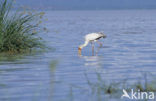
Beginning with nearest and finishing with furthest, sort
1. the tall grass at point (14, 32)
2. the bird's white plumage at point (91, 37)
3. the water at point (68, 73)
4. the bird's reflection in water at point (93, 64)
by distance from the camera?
the water at point (68, 73) < the bird's reflection in water at point (93, 64) < the tall grass at point (14, 32) < the bird's white plumage at point (91, 37)

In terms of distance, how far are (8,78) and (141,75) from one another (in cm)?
278

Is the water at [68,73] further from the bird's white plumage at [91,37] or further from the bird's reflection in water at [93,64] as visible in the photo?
the bird's white plumage at [91,37]

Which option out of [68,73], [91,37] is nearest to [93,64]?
[68,73]

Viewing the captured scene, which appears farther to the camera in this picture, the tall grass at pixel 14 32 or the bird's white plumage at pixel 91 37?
the bird's white plumage at pixel 91 37

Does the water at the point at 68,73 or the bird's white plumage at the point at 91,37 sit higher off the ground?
the bird's white plumage at the point at 91,37

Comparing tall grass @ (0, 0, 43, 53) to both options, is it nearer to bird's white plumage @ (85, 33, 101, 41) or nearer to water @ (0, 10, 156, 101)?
water @ (0, 10, 156, 101)

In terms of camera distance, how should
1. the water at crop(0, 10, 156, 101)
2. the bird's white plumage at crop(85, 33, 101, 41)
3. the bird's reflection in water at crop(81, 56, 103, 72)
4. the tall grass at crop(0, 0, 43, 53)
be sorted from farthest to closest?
the bird's white plumage at crop(85, 33, 101, 41)
the tall grass at crop(0, 0, 43, 53)
the bird's reflection in water at crop(81, 56, 103, 72)
the water at crop(0, 10, 156, 101)

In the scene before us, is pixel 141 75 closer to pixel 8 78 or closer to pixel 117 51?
pixel 8 78

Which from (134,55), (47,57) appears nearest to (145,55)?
(134,55)

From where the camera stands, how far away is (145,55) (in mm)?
15945

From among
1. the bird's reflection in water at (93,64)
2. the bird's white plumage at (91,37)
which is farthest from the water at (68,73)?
the bird's white plumage at (91,37)

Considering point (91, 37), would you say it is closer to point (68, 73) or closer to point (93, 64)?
point (93, 64)

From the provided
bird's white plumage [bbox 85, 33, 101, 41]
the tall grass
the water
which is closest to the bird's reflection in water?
the water

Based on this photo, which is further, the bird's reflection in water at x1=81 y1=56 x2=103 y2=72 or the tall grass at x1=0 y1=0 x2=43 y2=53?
the tall grass at x1=0 y1=0 x2=43 y2=53
